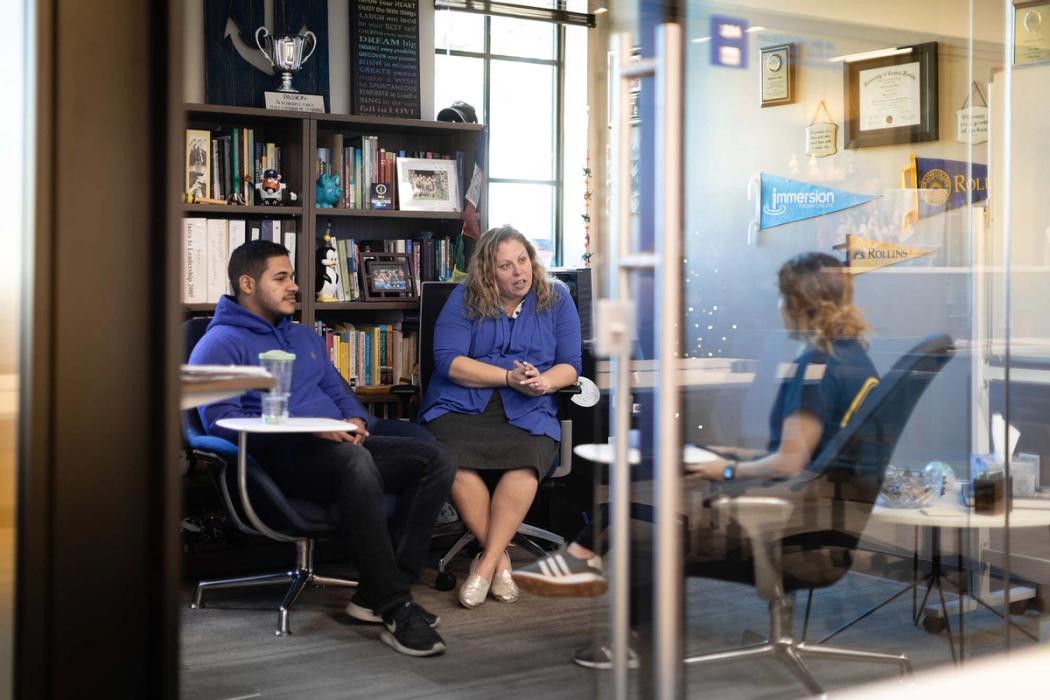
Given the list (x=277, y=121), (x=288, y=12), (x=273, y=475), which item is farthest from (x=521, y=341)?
(x=288, y=12)

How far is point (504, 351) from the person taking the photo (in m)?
4.53

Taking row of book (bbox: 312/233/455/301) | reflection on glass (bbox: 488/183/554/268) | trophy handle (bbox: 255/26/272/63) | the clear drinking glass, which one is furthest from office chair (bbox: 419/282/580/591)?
reflection on glass (bbox: 488/183/554/268)

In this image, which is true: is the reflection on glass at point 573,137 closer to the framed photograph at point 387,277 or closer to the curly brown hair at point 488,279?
the framed photograph at point 387,277

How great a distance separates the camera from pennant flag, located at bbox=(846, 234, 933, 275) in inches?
102

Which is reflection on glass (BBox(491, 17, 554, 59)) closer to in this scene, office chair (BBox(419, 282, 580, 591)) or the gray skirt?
office chair (BBox(419, 282, 580, 591))

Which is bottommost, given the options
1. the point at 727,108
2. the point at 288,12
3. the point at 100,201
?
the point at 100,201

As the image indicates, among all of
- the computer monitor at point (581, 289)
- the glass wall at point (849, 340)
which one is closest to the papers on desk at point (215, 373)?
the glass wall at point (849, 340)

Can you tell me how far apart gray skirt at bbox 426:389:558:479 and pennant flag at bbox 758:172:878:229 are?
2.03 m

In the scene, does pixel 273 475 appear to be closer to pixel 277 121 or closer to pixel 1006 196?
pixel 277 121

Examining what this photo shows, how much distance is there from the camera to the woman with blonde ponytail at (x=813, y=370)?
237 cm

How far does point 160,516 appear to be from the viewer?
206 cm

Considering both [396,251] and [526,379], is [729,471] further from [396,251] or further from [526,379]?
[396,251]

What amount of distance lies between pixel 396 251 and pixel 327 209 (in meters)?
0.37

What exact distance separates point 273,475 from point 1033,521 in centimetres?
222
